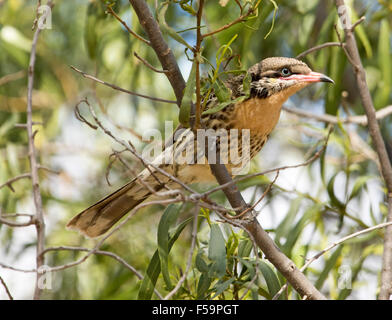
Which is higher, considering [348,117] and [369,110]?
[348,117]

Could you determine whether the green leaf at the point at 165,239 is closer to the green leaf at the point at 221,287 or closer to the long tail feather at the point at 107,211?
the green leaf at the point at 221,287

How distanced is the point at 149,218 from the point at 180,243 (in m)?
0.44

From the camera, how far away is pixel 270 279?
2664 millimetres

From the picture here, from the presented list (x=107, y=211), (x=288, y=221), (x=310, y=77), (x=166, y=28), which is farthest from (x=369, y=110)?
(x=107, y=211)

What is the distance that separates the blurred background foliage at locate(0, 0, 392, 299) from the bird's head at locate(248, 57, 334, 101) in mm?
205

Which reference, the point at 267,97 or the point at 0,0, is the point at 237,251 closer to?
the point at 267,97

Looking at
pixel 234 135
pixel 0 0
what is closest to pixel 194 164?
pixel 234 135

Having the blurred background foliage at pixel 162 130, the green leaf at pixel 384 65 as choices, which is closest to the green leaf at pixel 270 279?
the blurred background foliage at pixel 162 130

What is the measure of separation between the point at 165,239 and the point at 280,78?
3.99ft

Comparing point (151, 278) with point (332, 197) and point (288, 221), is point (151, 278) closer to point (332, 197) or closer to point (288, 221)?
point (288, 221)

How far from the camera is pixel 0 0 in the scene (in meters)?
4.16

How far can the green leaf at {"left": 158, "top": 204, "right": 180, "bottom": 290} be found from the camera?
256 centimetres

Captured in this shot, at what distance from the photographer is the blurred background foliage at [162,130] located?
326 cm

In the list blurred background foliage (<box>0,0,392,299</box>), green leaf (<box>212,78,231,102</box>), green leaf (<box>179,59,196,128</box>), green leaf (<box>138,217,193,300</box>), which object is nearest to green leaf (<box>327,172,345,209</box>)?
blurred background foliage (<box>0,0,392,299</box>)
